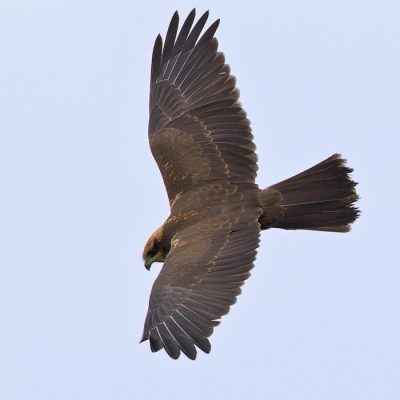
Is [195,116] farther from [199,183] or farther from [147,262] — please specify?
[147,262]

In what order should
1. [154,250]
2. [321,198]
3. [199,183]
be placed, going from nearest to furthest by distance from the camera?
A: [321,198], [199,183], [154,250]

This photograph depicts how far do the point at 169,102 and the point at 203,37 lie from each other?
863mm

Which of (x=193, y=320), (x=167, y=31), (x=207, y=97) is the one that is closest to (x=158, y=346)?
(x=193, y=320)

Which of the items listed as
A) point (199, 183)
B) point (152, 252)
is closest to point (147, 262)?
point (152, 252)

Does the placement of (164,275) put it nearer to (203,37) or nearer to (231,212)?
(231,212)

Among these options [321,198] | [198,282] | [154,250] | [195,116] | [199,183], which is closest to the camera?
[198,282]

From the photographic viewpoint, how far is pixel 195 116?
11984 mm

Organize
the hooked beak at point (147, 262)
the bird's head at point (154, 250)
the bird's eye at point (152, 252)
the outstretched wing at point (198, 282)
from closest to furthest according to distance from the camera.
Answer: the outstretched wing at point (198, 282) < the bird's head at point (154, 250) < the bird's eye at point (152, 252) < the hooked beak at point (147, 262)

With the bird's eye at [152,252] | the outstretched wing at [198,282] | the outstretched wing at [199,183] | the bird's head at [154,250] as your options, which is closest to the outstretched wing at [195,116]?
the outstretched wing at [199,183]

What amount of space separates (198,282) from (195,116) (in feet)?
7.87

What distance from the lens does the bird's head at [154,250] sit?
11.7 m

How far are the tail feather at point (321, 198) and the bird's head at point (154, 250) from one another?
46.8 inches

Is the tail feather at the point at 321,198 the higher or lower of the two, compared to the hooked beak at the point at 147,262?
higher

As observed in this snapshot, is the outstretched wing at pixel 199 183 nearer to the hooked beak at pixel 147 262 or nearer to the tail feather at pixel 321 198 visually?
the tail feather at pixel 321 198
